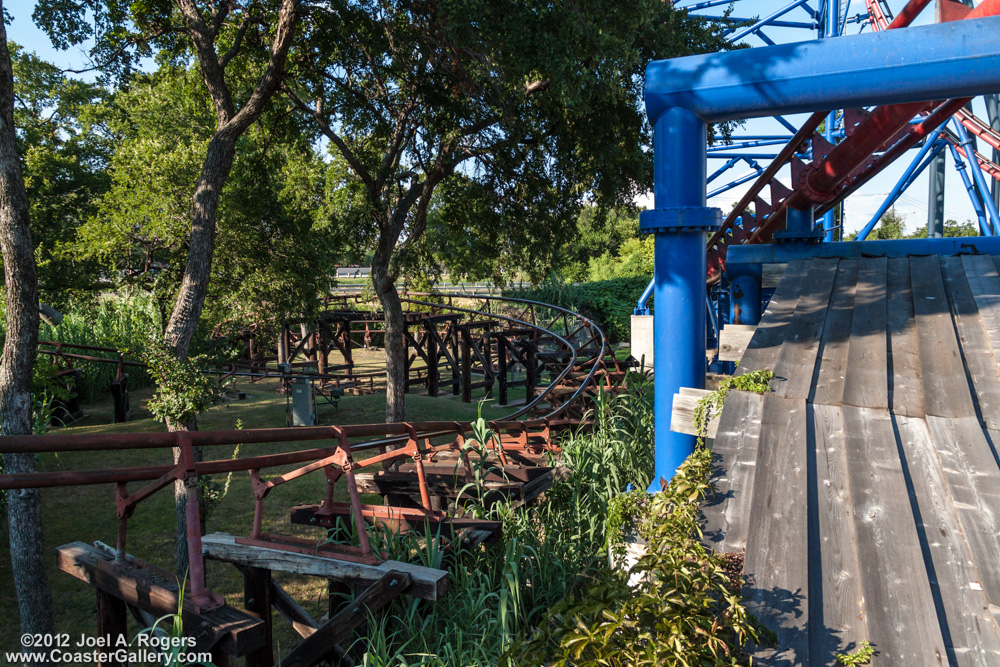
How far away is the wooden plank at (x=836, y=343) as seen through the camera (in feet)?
10.1

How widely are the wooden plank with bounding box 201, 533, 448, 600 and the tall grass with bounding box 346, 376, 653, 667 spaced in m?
0.14

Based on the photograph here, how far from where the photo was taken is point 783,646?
1.98m

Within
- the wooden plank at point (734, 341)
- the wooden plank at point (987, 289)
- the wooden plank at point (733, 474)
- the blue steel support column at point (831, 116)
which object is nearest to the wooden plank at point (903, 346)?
the wooden plank at point (987, 289)

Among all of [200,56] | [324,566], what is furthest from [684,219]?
[200,56]

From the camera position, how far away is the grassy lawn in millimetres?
6285

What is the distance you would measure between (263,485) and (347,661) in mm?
1197

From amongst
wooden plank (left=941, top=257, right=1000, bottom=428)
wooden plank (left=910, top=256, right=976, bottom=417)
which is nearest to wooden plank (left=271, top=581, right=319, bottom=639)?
wooden plank (left=910, top=256, right=976, bottom=417)

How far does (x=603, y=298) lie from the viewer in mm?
Answer: 29281

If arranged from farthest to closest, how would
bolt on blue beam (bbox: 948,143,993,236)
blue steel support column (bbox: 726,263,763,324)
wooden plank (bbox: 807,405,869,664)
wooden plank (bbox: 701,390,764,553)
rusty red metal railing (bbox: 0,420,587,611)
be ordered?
bolt on blue beam (bbox: 948,143,993,236) < blue steel support column (bbox: 726,263,763,324) < rusty red metal railing (bbox: 0,420,587,611) < wooden plank (bbox: 701,390,764,553) < wooden plank (bbox: 807,405,869,664)

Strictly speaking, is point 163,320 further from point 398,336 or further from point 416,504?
point 416,504

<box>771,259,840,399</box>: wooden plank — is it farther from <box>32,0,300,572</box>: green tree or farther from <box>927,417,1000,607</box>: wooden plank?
<box>32,0,300,572</box>: green tree

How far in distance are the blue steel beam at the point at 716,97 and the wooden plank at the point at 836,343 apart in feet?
2.34

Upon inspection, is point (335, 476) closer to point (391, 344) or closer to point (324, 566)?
point (324, 566)

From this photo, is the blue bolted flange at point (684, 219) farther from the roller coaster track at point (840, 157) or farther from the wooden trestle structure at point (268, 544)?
the wooden trestle structure at point (268, 544)
